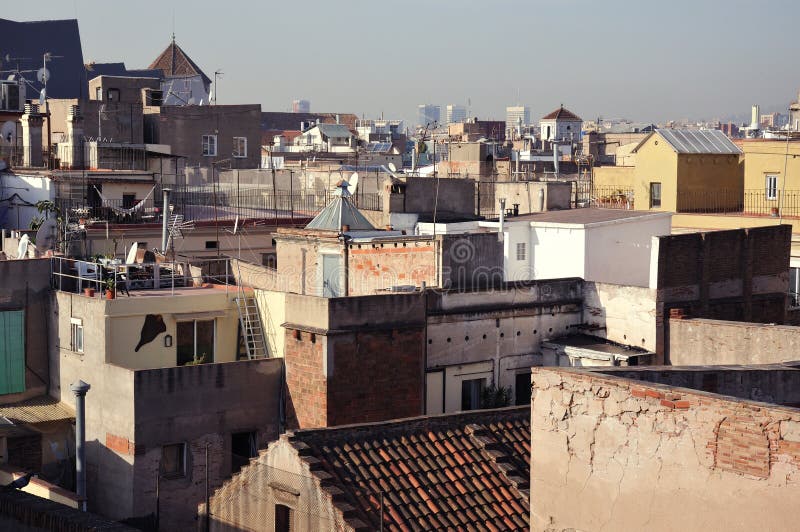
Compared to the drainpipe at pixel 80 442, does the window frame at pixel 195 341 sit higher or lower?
higher

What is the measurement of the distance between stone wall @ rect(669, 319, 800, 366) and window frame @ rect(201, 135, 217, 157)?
1160 inches

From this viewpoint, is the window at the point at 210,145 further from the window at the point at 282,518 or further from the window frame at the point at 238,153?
the window at the point at 282,518

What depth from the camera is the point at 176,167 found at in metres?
41.6

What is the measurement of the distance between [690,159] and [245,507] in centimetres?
2582

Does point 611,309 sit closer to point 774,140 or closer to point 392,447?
point 392,447

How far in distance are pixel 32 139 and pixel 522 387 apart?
68.8 ft

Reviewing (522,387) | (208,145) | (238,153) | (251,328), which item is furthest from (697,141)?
(251,328)

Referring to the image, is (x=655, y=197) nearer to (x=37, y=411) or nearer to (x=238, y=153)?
(x=238, y=153)

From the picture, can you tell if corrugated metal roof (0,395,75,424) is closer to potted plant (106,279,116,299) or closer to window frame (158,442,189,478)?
potted plant (106,279,116,299)

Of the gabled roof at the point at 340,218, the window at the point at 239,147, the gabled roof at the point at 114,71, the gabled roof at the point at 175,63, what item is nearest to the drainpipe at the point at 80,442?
the gabled roof at the point at 340,218

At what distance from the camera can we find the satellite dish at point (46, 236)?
27.7 metres

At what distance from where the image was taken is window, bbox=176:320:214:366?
23.3 m

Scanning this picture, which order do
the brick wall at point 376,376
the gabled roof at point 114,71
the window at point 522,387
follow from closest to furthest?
the brick wall at point 376,376, the window at point 522,387, the gabled roof at point 114,71

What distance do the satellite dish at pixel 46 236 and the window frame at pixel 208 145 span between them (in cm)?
2131
